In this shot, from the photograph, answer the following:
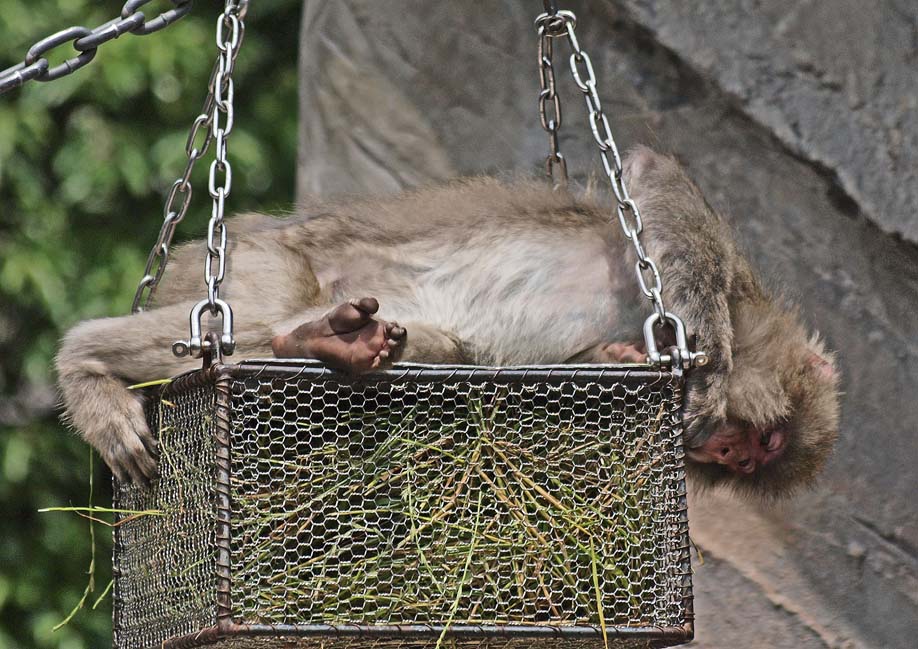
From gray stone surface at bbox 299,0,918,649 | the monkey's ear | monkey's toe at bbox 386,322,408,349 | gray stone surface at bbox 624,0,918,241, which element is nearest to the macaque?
the monkey's ear

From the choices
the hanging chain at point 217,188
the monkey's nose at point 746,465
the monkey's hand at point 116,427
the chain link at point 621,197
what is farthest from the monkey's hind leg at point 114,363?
the monkey's nose at point 746,465

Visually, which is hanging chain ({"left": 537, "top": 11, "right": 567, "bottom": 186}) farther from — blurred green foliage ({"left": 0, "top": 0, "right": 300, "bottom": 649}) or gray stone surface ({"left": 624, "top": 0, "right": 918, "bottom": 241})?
blurred green foliage ({"left": 0, "top": 0, "right": 300, "bottom": 649})

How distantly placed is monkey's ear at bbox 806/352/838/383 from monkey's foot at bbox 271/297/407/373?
142cm

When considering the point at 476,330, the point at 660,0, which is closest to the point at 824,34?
the point at 660,0

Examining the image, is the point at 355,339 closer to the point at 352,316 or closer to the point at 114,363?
the point at 352,316

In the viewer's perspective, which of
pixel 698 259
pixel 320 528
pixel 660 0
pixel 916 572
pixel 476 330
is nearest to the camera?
pixel 320 528

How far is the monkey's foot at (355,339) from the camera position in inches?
107

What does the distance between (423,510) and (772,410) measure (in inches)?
45.9

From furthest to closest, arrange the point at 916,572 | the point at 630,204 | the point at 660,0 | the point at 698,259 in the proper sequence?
the point at 660,0, the point at 916,572, the point at 698,259, the point at 630,204

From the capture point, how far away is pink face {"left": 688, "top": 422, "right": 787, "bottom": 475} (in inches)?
139

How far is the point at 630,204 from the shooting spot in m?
3.00

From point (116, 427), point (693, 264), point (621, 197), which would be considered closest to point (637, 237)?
point (621, 197)

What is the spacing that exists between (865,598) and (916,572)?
193 millimetres

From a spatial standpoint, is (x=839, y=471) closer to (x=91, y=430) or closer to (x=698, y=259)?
(x=698, y=259)
